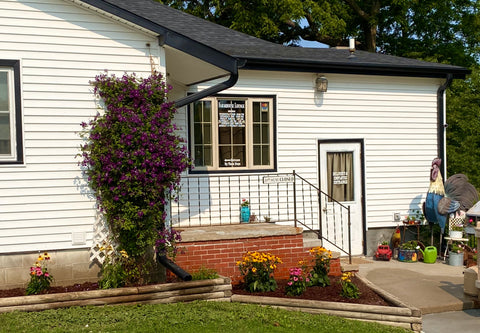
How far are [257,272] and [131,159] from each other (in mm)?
2337

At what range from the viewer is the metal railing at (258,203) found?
920cm

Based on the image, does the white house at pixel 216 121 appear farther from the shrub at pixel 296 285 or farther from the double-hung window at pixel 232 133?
the shrub at pixel 296 285

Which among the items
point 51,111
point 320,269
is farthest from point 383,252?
point 51,111

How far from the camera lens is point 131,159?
6.61 metres

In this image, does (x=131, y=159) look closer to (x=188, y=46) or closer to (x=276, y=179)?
(x=188, y=46)

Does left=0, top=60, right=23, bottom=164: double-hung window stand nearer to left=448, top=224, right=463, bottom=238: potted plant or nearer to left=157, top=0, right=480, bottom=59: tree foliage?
left=448, top=224, right=463, bottom=238: potted plant

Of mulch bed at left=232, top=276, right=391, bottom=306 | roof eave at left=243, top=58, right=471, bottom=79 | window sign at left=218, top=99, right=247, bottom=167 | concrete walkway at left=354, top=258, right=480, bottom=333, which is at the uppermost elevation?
roof eave at left=243, top=58, right=471, bottom=79

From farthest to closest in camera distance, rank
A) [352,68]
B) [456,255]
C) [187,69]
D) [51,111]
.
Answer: [352,68] → [456,255] → [187,69] → [51,111]

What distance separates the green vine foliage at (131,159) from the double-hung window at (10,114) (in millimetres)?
816

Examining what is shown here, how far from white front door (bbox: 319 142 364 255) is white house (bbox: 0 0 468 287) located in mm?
29

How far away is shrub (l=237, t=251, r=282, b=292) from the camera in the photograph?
7145 mm

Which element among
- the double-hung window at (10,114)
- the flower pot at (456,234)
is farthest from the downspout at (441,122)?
the double-hung window at (10,114)

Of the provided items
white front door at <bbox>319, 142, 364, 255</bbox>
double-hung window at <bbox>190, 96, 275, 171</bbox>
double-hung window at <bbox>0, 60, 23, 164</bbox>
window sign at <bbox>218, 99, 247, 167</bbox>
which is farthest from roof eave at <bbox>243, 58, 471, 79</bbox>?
double-hung window at <bbox>0, 60, 23, 164</bbox>

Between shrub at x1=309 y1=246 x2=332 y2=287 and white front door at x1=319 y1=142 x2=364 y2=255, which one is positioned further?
white front door at x1=319 y1=142 x2=364 y2=255
